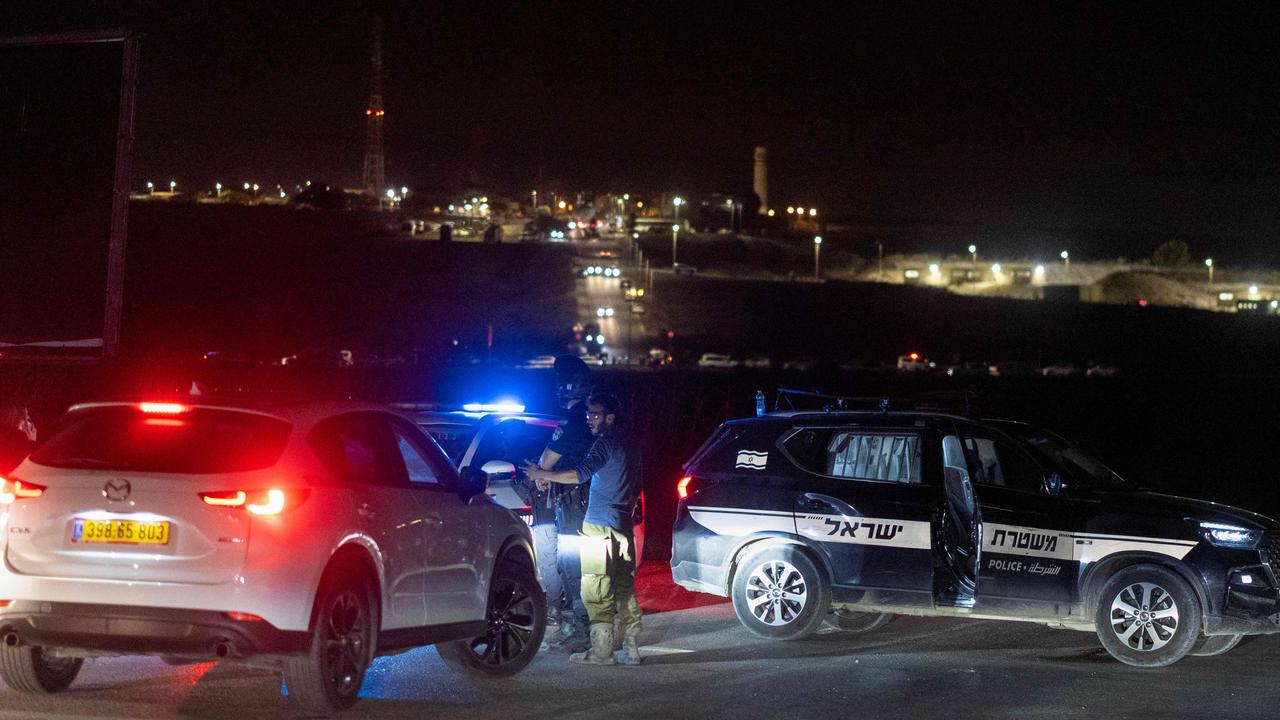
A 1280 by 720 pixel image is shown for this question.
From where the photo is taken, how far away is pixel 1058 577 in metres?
10.5

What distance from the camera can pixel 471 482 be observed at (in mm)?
9094

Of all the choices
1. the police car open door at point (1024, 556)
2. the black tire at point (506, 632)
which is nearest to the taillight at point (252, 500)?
the black tire at point (506, 632)

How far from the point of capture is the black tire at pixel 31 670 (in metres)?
7.80

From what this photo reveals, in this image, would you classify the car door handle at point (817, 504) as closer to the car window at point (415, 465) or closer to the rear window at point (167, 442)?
the car window at point (415, 465)

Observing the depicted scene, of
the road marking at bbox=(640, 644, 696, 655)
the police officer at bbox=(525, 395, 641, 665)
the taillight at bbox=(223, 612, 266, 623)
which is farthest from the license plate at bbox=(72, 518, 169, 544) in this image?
the road marking at bbox=(640, 644, 696, 655)

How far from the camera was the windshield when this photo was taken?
10.8 metres

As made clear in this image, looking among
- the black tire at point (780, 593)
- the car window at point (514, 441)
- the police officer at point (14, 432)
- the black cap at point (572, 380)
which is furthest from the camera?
the police officer at point (14, 432)

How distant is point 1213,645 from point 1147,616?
961mm

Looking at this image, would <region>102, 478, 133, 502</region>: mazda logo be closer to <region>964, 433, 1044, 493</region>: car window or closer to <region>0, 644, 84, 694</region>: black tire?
<region>0, 644, 84, 694</region>: black tire

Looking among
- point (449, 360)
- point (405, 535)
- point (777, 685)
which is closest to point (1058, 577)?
point (777, 685)

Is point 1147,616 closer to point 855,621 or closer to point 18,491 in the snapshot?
point 855,621

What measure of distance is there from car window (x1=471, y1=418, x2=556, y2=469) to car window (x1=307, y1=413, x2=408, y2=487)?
1730mm

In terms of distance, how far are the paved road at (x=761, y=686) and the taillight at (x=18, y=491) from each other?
3.56 ft

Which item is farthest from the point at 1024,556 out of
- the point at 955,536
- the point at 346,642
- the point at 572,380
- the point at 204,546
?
the point at 204,546
